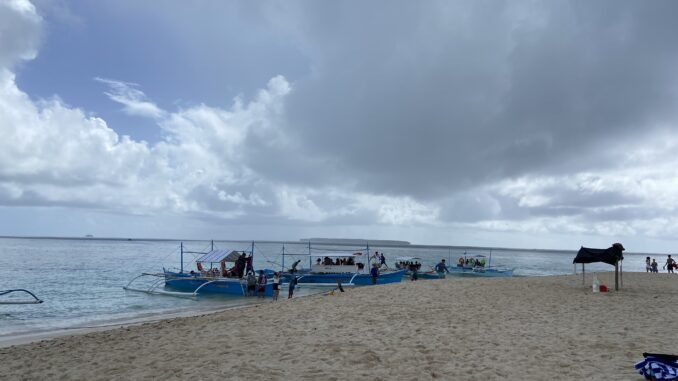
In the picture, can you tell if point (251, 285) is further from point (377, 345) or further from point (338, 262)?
point (377, 345)

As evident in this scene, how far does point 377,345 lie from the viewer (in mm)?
10164

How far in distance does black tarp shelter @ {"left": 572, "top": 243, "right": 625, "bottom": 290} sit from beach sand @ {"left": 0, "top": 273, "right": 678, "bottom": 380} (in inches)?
211

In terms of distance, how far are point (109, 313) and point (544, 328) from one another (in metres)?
22.3

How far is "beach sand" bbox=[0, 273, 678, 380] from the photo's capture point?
8.37 m

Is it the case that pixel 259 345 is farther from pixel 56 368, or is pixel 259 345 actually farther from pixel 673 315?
pixel 673 315

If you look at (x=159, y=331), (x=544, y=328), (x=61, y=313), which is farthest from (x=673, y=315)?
(x=61, y=313)

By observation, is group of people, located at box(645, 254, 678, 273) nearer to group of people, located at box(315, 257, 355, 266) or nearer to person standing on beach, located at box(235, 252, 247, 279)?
group of people, located at box(315, 257, 355, 266)

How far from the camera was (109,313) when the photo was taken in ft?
81.2

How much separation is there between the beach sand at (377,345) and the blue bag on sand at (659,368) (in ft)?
0.93

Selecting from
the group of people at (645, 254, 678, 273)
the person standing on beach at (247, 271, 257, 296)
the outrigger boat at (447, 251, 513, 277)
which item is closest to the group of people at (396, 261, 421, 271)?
the outrigger boat at (447, 251, 513, 277)

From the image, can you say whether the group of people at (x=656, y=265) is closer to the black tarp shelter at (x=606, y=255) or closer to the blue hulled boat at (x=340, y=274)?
the black tarp shelter at (x=606, y=255)

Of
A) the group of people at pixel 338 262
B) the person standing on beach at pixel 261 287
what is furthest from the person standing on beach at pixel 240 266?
the group of people at pixel 338 262

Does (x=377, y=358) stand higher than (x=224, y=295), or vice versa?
(x=377, y=358)

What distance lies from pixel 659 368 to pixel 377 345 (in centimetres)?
525
